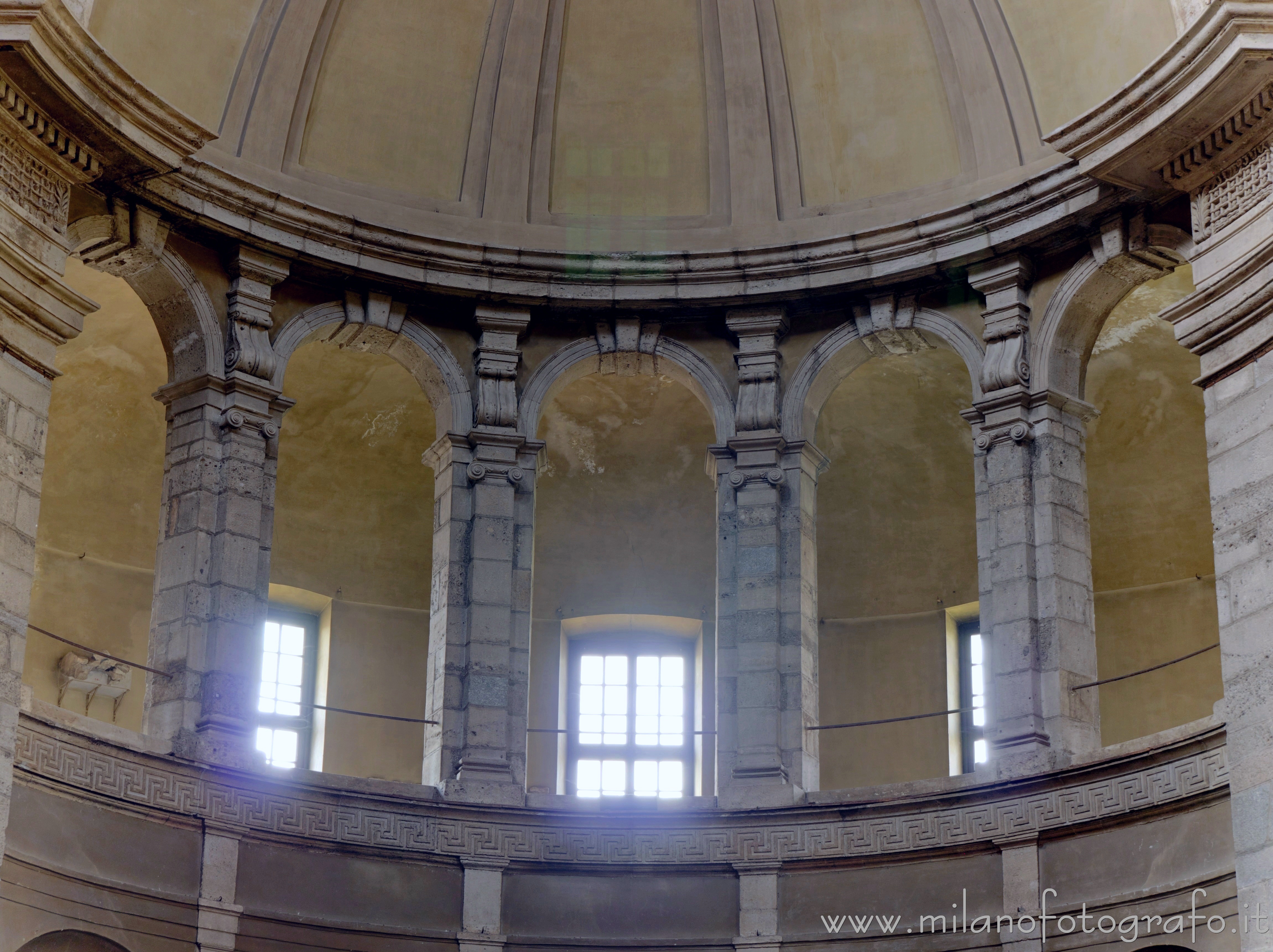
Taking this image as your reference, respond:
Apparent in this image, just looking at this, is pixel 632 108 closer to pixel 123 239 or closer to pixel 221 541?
pixel 123 239

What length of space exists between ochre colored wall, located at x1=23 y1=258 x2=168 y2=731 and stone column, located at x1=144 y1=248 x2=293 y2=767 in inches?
135

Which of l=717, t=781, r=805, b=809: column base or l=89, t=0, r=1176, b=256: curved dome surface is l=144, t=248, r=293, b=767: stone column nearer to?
l=89, t=0, r=1176, b=256: curved dome surface

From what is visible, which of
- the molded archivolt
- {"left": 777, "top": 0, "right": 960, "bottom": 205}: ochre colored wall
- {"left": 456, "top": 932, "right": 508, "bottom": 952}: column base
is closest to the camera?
{"left": 456, "top": 932, "right": 508, "bottom": 952}: column base

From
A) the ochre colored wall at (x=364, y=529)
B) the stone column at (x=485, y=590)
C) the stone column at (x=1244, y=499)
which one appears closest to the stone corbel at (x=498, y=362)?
the stone column at (x=485, y=590)

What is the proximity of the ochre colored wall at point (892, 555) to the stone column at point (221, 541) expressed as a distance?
679 cm

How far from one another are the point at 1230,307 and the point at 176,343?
8927 mm

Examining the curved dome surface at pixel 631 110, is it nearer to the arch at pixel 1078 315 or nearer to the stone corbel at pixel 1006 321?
the stone corbel at pixel 1006 321

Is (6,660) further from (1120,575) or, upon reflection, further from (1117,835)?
(1120,575)

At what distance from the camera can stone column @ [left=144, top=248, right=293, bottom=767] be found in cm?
1753

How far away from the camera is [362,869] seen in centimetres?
1770

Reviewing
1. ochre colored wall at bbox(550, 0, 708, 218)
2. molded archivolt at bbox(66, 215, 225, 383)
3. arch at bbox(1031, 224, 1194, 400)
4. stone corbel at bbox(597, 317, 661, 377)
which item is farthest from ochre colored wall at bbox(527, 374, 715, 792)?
arch at bbox(1031, 224, 1194, 400)

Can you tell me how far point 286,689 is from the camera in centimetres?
2320

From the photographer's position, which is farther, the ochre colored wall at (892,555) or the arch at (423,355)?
the ochre colored wall at (892,555)

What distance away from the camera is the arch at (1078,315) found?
18.5 meters
